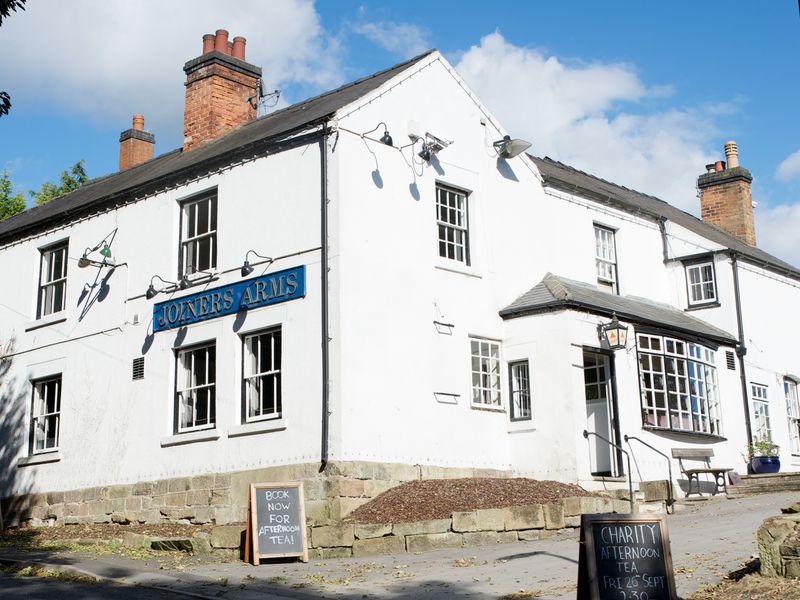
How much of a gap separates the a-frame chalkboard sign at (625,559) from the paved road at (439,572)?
142 cm

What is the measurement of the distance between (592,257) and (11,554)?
13.7 meters

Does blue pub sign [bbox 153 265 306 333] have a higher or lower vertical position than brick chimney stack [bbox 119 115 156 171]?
lower

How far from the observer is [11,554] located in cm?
1553

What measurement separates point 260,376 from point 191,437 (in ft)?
6.16

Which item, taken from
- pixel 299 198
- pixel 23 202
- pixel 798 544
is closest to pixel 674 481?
pixel 299 198

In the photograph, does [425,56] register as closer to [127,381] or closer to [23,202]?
[127,381]

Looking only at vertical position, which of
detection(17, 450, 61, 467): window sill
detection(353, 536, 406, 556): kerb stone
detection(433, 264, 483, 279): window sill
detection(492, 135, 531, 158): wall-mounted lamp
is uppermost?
detection(492, 135, 531, 158): wall-mounted lamp

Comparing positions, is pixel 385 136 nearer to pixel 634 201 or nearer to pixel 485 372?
pixel 485 372

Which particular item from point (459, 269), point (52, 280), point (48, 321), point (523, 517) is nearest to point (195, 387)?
point (48, 321)

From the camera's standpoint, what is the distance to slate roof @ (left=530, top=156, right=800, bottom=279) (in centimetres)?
2311

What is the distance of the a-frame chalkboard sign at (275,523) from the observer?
47.1 feet

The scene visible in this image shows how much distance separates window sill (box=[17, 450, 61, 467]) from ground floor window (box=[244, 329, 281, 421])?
5.50 m

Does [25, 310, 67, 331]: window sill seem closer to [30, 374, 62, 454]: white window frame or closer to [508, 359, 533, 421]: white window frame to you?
Result: [30, 374, 62, 454]: white window frame

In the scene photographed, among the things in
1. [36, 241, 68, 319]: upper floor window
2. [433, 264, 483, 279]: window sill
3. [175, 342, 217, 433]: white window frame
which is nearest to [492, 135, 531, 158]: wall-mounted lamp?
[433, 264, 483, 279]: window sill
